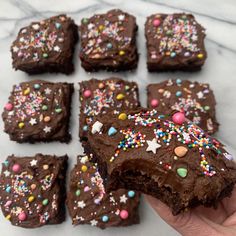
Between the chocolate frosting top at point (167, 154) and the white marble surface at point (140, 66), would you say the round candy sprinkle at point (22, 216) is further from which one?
the chocolate frosting top at point (167, 154)

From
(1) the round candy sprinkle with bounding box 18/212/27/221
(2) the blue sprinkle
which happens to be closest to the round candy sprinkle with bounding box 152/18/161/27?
(2) the blue sprinkle

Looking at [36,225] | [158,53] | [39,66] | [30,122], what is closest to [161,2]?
[158,53]

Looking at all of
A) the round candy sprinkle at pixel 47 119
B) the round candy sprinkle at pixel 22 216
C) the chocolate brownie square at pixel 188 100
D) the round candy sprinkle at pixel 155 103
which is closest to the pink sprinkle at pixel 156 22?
the chocolate brownie square at pixel 188 100

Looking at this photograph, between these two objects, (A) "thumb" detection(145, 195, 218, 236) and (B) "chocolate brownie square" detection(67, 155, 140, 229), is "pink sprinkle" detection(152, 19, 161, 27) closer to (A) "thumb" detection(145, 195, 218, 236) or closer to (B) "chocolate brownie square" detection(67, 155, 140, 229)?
(B) "chocolate brownie square" detection(67, 155, 140, 229)

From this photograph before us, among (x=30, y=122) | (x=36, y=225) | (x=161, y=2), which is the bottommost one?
(x=36, y=225)

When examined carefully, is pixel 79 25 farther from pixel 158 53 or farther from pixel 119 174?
pixel 119 174

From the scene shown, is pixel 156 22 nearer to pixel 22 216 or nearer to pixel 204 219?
pixel 204 219
